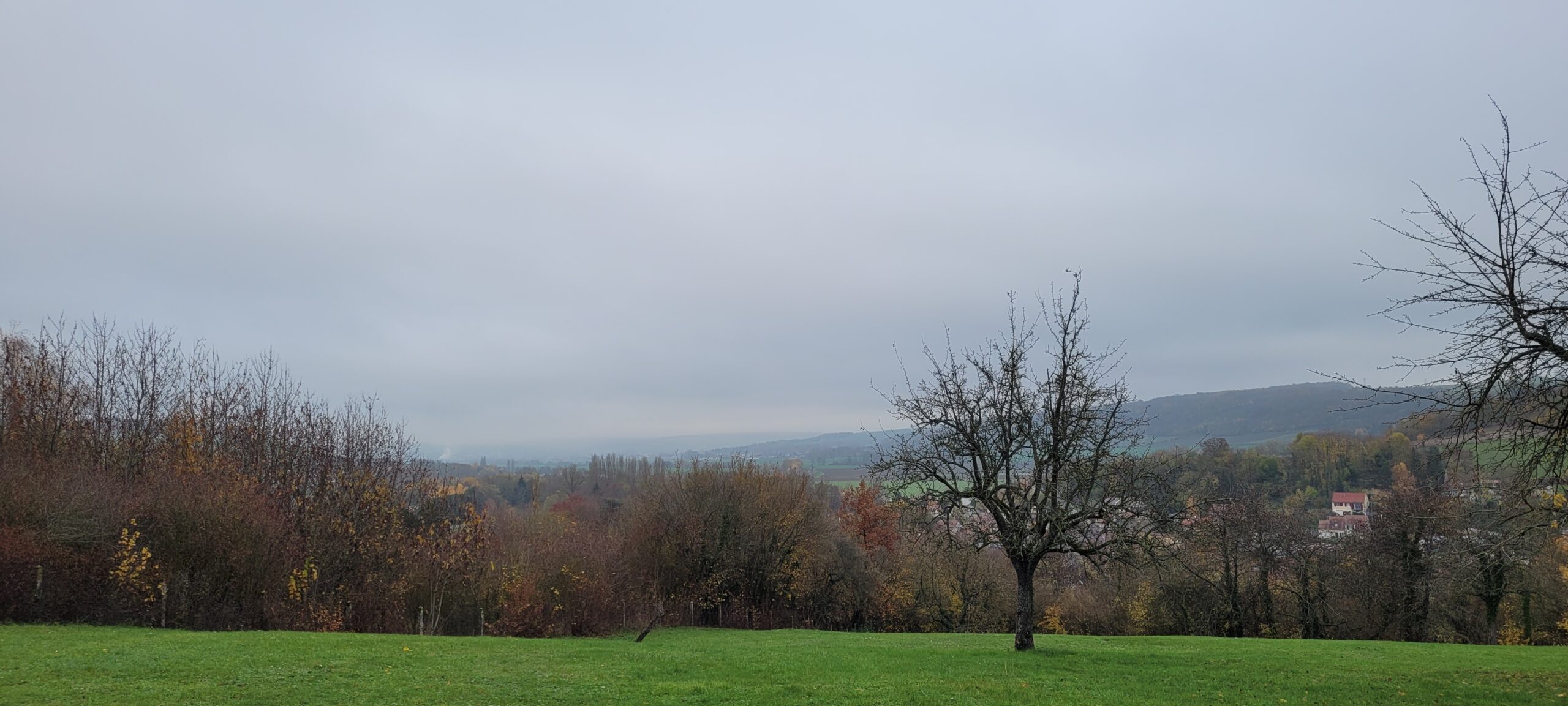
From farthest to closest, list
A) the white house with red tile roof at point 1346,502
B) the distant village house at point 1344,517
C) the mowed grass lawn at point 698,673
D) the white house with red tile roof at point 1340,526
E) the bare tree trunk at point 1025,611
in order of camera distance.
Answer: the white house with red tile roof at point 1346,502 → the distant village house at point 1344,517 → the white house with red tile roof at point 1340,526 → the bare tree trunk at point 1025,611 → the mowed grass lawn at point 698,673

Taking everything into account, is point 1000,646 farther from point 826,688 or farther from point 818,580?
point 818,580

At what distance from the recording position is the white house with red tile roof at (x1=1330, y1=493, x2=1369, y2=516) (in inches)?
2390

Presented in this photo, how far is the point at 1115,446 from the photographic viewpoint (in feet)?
58.0

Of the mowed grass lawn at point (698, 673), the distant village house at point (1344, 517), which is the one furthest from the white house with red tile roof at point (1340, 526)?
the mowed grass lawn at point (698, 673)

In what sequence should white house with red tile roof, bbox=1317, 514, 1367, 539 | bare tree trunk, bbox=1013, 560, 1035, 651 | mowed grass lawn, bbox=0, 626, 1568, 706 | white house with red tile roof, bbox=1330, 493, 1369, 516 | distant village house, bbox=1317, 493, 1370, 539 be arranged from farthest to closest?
white house with red tile roof, bbox=1330, 493, 1369, 516 → distant village house, bbox=1317, 493, 1370, 539 → white house with red tile roof, bbox=1317, 514, 1367, 539 → bare tree trunk, bbox=1013, 560, 1035, 651 → mowed grass lawn, bbox=0, 626, 1568, 706

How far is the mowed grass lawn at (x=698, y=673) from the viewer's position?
36.6 ft

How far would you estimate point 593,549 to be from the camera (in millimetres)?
32344

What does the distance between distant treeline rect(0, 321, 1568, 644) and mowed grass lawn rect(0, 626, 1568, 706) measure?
2422mm

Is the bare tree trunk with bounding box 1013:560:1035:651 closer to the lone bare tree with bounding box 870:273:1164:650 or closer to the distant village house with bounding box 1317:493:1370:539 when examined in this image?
the lone bare tree with bounding box 870:273:1164:650

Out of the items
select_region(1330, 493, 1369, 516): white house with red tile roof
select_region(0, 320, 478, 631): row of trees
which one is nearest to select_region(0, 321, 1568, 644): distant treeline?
select_region(0, 320, 478, 631): row of trees

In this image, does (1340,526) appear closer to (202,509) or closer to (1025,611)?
(1025,611)

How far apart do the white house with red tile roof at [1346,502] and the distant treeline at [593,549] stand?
8.63 meters

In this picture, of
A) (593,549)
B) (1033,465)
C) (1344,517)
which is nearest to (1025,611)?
(1033,465)

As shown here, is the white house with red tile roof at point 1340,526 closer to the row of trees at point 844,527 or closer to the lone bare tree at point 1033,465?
the row of trees at point 844,527
